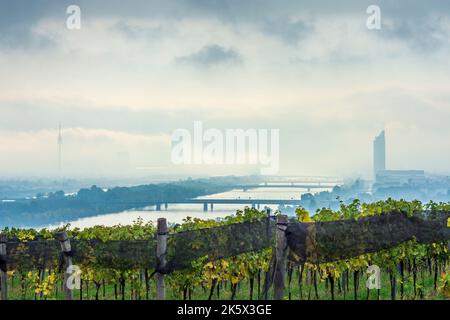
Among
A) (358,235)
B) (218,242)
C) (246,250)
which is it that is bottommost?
(246,250)

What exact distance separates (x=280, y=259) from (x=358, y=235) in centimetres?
260

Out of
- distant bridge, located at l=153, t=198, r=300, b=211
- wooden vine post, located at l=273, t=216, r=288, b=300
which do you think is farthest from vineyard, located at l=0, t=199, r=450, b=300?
distant bridge, located at l=153, t=198, r=300, b=211

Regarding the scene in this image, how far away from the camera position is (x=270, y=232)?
38.7ft

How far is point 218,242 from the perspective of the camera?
416 inches

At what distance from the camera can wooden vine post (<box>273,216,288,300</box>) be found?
A: 856cm

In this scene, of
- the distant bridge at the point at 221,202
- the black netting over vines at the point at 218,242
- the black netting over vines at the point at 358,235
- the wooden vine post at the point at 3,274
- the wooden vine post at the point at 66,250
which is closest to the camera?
the black netting over vines at the point at 358,235

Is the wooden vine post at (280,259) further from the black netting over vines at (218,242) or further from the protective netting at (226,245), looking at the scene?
the black netting over vines at (218,242)

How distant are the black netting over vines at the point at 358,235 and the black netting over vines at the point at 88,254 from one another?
2944mm

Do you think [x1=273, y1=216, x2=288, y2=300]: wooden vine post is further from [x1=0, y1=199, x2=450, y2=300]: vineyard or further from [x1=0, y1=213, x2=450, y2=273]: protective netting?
[x1=0, y1=213, x2=450, y2=273]: protective netting

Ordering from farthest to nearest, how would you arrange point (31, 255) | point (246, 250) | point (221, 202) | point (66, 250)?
point (221, 202) → point (246, 250) → point (31, 255) → point (66, 250)

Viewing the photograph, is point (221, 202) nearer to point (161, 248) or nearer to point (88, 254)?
point (88, 254)

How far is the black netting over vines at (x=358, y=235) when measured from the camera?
360 inches

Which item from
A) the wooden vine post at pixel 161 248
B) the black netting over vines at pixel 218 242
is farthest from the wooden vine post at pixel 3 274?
the black netting over vines at pixel 218 242

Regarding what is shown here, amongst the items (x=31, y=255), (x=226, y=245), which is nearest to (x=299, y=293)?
(x=226, y=245)
